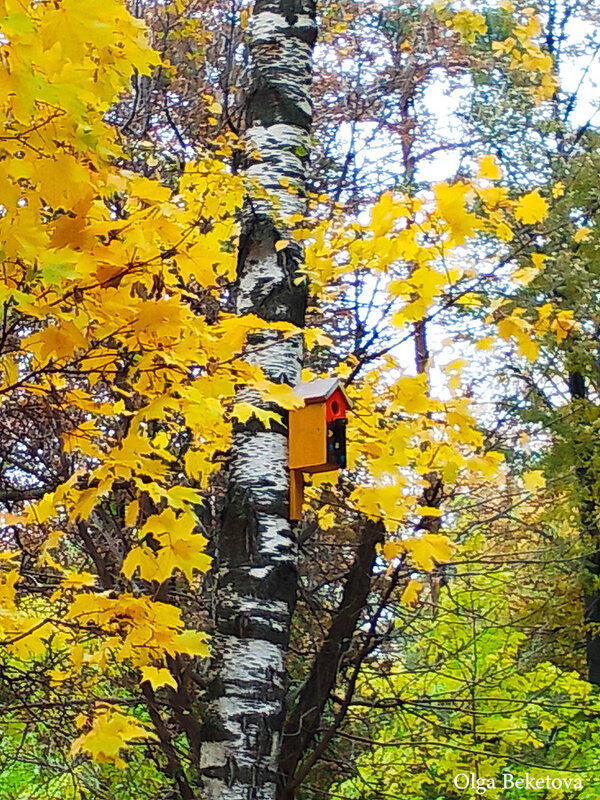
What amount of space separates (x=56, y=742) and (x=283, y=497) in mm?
1355

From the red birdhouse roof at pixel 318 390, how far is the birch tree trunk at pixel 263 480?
8 centimetres

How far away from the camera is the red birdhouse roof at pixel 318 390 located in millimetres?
1946

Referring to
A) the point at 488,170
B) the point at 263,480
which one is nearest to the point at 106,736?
the point at 263,480

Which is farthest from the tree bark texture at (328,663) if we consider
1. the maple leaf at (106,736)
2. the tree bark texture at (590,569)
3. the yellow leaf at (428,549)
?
the tree bark texture at (590,569)

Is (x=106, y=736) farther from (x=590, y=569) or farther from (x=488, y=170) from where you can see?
(x=590, y=569)

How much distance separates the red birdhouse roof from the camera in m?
1.95

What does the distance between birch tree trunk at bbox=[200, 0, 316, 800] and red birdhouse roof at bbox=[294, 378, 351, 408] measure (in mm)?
81

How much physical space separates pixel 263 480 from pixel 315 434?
0.17m

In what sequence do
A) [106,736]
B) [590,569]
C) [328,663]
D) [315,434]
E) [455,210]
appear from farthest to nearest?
Result: 1. [590,569]
2. [328,663]
3. [315,434]
4. [455,210]
5. [106,736]

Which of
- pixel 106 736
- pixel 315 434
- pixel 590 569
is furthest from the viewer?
pixel 590 569

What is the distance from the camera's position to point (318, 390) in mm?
1987

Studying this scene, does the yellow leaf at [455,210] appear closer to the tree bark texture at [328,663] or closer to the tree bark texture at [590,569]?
the tree bark texture at [328,663]

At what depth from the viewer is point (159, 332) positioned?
1.46 meters

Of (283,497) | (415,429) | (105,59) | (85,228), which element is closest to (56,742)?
(283,497)
